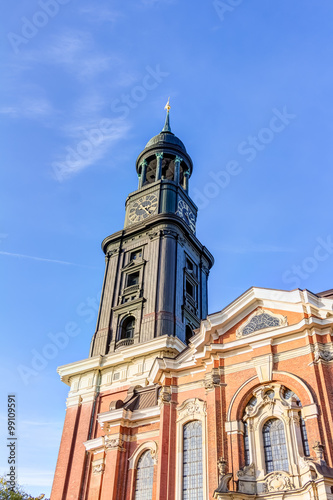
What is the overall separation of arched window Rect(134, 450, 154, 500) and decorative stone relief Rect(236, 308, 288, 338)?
6803 mm

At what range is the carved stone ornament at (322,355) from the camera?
1980 cm

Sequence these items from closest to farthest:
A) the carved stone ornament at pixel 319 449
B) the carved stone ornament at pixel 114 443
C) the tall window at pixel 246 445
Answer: the carved stone ornament at pixel 319 449, the tall window at pixel 246 445, the carved stone ornament at pixel 114 443

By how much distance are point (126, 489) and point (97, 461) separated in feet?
8.90

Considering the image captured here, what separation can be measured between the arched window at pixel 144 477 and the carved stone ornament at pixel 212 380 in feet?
14.3

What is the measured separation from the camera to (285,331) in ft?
69.1

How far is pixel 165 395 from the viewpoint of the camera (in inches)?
901

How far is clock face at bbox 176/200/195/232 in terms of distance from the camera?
4659cm

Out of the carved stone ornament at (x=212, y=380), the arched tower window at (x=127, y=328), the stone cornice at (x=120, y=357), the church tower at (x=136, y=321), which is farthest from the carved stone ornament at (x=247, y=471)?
the arched tower window at (x=127, y=328)

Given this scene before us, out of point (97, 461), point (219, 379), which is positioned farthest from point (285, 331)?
point (97, 461)

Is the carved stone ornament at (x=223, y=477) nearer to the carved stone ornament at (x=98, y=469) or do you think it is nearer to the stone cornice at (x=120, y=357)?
the carved stone ornament at (x=98, y=469)

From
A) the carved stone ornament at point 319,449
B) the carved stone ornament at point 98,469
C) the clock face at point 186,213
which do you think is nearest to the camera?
the carved stone ornament at point 319,449

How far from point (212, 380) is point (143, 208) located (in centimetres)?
2674

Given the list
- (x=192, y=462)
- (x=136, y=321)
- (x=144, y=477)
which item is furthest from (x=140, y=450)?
(x=136, y=321)

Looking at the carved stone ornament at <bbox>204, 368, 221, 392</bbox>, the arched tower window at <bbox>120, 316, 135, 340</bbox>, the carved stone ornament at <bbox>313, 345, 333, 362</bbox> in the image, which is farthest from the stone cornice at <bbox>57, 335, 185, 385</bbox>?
the carved stone ornament at <bbox>313, 345, 333, 362</bbox>
